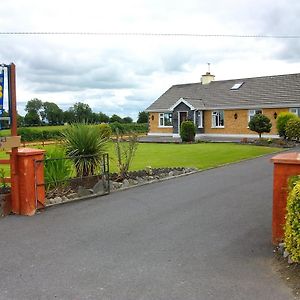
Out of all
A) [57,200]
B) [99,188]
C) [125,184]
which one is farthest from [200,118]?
[57,200]

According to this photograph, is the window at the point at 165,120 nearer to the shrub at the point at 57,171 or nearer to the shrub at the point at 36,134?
the shrub at the point at 36,134

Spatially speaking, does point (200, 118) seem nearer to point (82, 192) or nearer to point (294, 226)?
point (82, 192)

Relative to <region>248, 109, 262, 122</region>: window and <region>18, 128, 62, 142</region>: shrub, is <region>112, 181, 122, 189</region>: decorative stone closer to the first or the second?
<region>248, 109, 262, 122</region>: window

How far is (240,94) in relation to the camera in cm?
Result: 3731

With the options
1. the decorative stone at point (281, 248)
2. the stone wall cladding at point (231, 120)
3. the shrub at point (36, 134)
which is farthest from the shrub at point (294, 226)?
the shrub at point (36, 134)

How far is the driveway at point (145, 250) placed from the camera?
452cm

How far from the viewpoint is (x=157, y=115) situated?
140 feet

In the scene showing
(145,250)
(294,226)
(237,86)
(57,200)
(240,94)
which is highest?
(237,86)

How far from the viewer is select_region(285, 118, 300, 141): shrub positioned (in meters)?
27.8

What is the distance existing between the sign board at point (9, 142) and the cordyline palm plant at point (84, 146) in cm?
287

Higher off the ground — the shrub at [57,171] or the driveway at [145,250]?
the shrub at [57,171]

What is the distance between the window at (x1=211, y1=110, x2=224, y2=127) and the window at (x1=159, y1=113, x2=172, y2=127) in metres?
4.83

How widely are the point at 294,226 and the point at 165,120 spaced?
37.5 m

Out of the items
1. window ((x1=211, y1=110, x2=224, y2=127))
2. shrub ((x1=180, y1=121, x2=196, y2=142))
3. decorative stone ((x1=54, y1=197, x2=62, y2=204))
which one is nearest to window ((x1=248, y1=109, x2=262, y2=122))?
window ((x1=211, y1=110, x2=224, y2=127))
